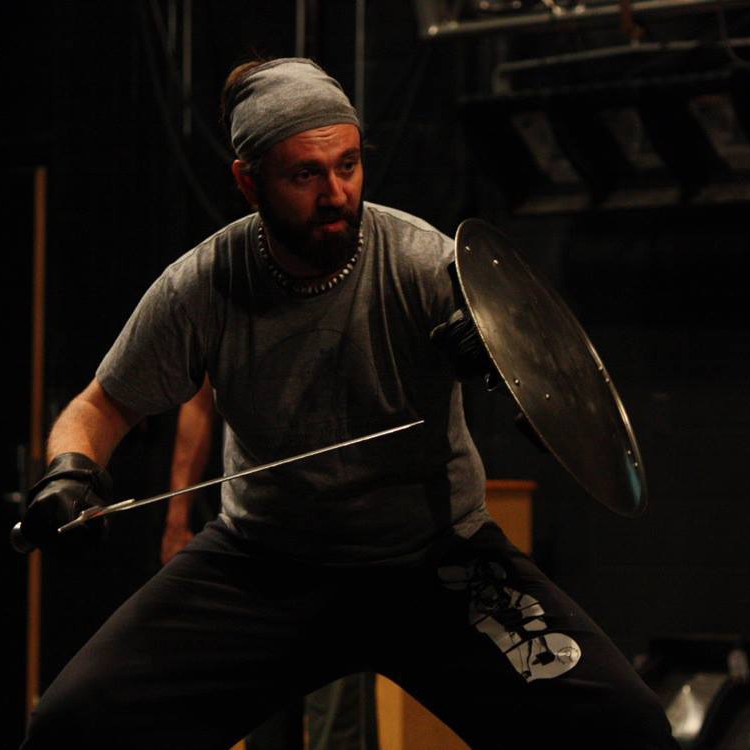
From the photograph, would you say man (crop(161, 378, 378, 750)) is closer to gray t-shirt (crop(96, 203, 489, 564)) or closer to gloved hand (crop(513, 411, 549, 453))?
gray t-shirt (crop(96, 203, 489, 564))

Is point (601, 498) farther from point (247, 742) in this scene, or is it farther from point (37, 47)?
point (37, 47)

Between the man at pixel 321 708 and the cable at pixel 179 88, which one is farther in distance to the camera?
the cable at pixel 179 88

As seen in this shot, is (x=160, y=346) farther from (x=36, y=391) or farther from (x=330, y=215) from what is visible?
(x=36, y=391)

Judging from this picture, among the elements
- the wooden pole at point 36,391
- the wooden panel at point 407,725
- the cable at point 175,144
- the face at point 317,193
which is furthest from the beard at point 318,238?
the wooden pole at point 36,391

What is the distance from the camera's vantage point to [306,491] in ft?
7.54

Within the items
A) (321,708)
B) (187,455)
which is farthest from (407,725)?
(187,455)

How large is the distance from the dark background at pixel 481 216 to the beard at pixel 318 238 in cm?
161

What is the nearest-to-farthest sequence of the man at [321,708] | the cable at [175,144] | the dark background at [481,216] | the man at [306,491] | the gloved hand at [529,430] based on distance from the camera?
1. the gloved hand at [529,430]
2. the man at [306,491]
3. the man at [321,708]
4. the dark background at [481,216]
5. the cable at [175,144]

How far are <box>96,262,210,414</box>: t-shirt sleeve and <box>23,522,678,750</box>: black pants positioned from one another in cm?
30

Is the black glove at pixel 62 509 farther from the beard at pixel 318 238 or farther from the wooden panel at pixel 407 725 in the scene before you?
the wooden panel at pixel 407 725

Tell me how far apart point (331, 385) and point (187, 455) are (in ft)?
4.43

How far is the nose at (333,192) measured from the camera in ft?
7.30

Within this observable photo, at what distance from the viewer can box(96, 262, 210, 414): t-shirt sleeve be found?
2.32 meters

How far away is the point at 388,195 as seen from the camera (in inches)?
176
